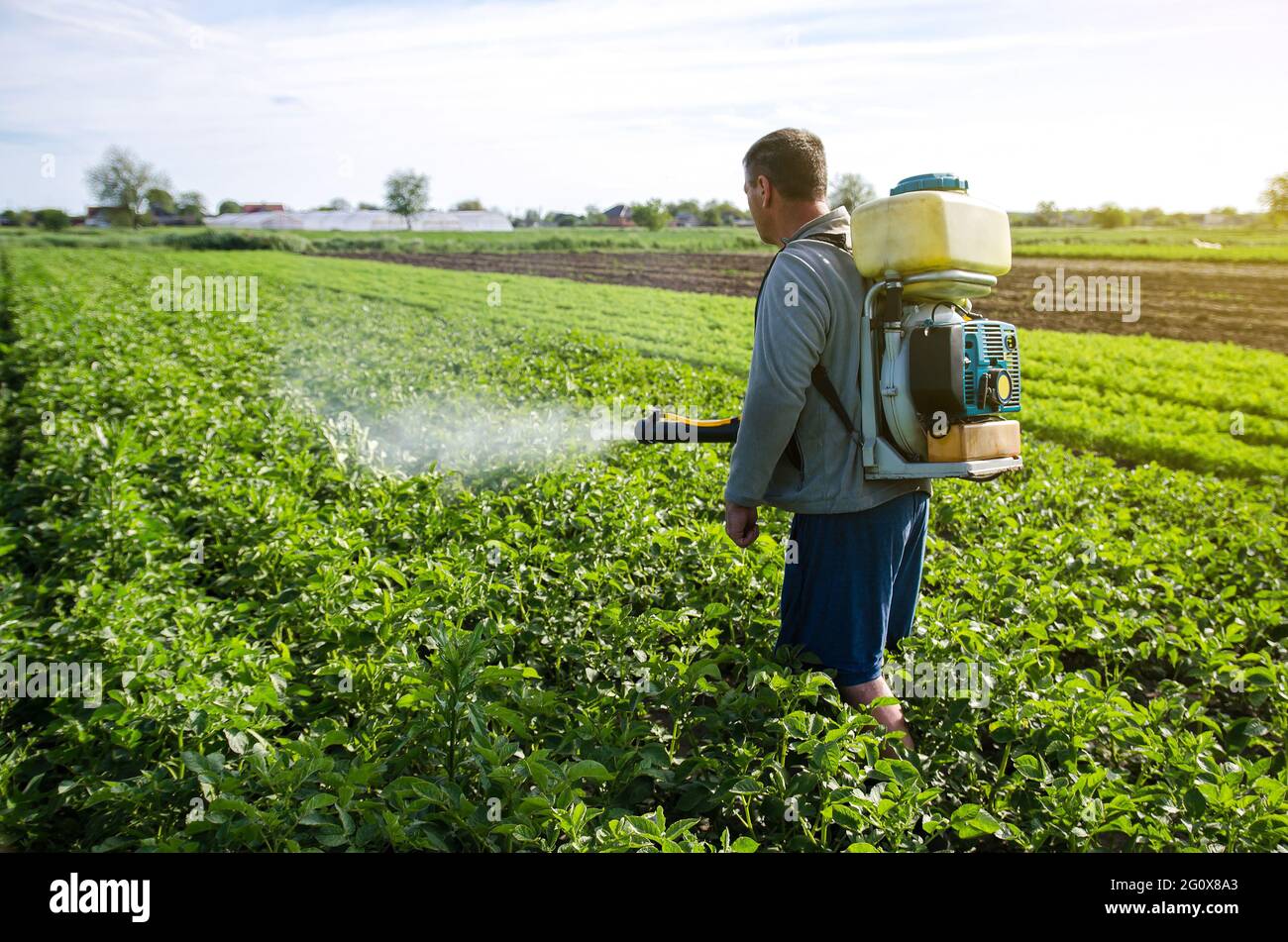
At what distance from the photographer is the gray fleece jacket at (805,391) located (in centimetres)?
293

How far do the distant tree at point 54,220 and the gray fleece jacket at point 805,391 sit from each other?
73.7 meters

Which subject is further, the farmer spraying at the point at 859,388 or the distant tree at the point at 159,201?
the distant tree at the point at 159,201

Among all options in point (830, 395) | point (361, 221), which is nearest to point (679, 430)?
point (830, 395)

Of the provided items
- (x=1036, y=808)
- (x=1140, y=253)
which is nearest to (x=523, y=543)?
(x=1036, y=808)

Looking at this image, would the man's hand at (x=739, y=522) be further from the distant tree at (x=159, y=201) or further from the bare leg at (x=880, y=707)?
the distant tree at (x=159, y=201)

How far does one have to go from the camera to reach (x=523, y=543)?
410 cm

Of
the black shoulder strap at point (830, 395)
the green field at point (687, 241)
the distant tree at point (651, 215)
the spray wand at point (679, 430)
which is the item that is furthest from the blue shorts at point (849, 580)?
the distant tree at point (651, 215)

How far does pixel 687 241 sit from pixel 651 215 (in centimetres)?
408

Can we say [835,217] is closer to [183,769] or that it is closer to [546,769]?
[546,769]

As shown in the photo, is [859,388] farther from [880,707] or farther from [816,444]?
[880,707]

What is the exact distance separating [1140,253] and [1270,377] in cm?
2148

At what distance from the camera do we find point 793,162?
3119mm
